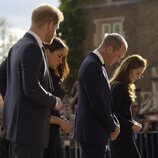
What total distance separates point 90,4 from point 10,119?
24566 millimetres

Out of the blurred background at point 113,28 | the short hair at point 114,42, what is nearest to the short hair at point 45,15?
the short hair at point 114,42

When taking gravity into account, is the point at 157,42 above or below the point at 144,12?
below

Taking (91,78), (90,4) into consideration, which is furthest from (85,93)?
(90,4)

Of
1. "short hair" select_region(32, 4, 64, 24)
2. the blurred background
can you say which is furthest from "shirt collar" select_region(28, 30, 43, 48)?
the blurred background

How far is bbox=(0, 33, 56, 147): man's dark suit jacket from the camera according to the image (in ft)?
13.6

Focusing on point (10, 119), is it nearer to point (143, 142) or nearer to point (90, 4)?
point (143, 142)

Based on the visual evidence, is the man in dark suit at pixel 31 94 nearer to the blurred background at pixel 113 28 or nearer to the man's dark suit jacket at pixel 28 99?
the man's dark suit jacket at pixel 28 99

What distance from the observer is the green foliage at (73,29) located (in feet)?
89.6

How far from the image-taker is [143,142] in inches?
370

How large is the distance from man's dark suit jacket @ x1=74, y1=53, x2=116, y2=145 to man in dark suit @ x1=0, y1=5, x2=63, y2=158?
0.89 meters

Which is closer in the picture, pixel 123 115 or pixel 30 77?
pixel 30 77

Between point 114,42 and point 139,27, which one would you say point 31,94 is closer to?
point 114,42

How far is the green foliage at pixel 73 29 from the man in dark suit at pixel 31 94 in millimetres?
22608

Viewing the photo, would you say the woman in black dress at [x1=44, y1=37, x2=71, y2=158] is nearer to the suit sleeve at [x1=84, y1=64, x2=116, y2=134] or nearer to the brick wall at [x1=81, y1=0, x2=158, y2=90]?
the suit sleeve at [x1=84, y1=64, x2=116, y2=134]
